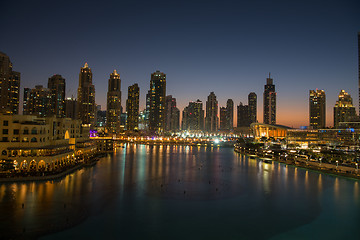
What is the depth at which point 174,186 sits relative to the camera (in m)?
26.2

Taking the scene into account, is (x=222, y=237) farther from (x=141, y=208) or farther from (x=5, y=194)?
(x=5, y=194)

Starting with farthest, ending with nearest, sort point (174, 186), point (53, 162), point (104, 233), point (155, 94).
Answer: point (155, 94) → point (53, 162) → point (174, 186) → point (104, 233)

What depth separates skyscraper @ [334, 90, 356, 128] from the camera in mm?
116125

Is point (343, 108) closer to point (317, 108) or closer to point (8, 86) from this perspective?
point (317, 108)

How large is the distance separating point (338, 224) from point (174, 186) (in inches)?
575

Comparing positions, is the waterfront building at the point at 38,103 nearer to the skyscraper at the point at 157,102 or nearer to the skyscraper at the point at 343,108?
the skyscraper at the point at 157,102

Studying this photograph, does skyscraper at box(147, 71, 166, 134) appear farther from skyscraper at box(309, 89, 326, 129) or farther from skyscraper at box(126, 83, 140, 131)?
skyscraper at box(309, 89, 326, 129)

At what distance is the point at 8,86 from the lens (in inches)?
3489

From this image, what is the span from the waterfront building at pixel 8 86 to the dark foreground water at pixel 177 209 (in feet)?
249

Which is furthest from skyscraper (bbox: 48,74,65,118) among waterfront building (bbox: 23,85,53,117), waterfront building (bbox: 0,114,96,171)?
waterfront building (bbox: 0,114,96,171)

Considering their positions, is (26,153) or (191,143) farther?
(191,143)

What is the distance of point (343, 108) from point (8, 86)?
14019 centimetres

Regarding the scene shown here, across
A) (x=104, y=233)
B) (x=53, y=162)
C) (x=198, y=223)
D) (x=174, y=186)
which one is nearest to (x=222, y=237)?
(x=198, y=223)

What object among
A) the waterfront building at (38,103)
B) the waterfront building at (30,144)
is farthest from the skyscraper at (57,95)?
the waterfront building at (30,144)
